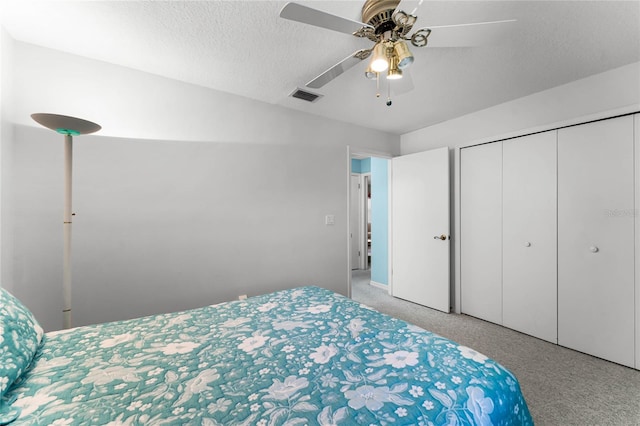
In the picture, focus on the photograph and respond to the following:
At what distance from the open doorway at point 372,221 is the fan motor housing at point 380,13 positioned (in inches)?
91.5

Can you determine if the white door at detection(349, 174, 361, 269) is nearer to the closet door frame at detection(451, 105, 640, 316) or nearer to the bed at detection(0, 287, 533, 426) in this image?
the closet door frame at detection(451, 105, 640, 316)

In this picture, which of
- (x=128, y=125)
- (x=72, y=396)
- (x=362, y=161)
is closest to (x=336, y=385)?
(x=72, y=396)

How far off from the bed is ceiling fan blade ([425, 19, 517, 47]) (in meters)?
1.50

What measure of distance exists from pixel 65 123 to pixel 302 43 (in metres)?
1.55

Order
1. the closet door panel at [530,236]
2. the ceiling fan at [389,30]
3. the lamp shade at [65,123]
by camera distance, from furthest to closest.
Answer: the closet door panel at [530,236] → the lamp shade at [65,123] → the ceiling fan at [389,30]

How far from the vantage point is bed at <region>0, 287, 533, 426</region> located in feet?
2.77

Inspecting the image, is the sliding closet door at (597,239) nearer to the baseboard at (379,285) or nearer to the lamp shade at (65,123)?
the baseboard at (379,285)

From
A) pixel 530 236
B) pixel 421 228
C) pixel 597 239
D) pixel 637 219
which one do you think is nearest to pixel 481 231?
pixel 530 236

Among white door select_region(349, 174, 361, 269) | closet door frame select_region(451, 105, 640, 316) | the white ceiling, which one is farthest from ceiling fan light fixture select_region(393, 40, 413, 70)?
white door select_region(349, 174, 361, 269)

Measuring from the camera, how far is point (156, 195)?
2.37 metres

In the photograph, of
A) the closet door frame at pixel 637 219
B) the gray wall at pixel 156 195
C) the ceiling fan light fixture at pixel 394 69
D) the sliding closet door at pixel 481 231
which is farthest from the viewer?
the sliding closet door at pixel 481 231

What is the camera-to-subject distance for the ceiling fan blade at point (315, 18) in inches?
45.5

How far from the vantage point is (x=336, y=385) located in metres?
0.98

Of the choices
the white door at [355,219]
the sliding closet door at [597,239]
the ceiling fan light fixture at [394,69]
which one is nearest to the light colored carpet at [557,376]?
the sliding closet door at [597,239]
